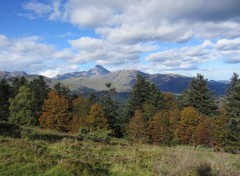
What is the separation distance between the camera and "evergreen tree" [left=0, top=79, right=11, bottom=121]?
90875 millimetres

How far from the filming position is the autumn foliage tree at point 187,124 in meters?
80.7

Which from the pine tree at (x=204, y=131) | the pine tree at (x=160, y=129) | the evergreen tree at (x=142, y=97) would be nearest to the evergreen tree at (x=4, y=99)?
the evergreen tree at (x=142, y=97)

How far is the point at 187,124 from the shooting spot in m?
82.3

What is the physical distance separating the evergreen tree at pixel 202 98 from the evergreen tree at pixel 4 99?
5312 cm

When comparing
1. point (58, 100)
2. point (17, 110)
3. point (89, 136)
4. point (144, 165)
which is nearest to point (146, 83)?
point (58, 100)

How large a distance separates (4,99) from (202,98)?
193ft

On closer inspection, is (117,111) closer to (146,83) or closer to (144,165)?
(146,83)

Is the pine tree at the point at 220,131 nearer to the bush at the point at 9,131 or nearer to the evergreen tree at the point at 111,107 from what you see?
the evergreen tree at the point at 111,107

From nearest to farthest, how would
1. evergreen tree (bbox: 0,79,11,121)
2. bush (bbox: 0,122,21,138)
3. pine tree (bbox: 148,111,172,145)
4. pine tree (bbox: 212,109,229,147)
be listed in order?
bush (bbox: 0,122,21,138) < pine tree (bbox: 212,109,229,147) < pine tree (bbox: 148,111,172,145) < evergreen tree (bbox: 0,79,11,121)

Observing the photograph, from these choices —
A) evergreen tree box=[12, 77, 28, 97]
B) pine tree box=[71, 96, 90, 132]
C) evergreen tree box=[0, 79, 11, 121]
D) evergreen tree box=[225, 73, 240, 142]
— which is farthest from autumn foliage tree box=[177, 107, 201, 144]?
evergreen tree box=[12, 77, 28, 97]

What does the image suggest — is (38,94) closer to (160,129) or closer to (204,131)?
(160,129)

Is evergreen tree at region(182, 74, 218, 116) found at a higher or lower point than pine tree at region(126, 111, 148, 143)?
higher

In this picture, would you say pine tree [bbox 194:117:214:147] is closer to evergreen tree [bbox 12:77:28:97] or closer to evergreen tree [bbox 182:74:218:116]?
evergreen tree [bbox 182:74:218:116]

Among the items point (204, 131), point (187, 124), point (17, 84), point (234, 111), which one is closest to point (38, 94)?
point (17, 84)
